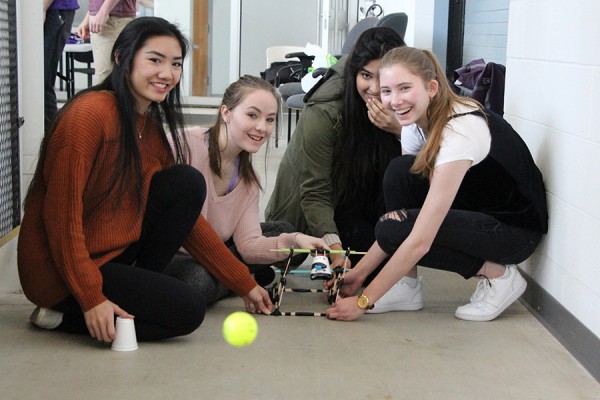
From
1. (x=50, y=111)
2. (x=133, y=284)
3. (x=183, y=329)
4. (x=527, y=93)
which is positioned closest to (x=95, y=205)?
(x=133, y=284)

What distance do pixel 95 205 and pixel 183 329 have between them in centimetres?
40

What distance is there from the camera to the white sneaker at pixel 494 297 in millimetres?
2633

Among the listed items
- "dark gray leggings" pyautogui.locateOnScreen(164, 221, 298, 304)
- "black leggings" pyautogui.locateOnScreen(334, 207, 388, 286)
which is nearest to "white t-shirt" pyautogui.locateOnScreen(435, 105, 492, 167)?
"black leggings" pyautogui.locateOnScreen(334, 207, 388, 286)

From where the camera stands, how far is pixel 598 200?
7.26 ft

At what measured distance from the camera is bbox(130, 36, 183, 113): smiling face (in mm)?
2359

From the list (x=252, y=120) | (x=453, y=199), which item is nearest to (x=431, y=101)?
(x=453, y=199)

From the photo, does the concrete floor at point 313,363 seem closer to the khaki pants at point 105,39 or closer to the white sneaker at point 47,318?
the white sneaker at point 47,318

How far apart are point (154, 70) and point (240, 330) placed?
0.72m

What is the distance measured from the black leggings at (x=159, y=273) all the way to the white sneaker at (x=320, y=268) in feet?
1.20

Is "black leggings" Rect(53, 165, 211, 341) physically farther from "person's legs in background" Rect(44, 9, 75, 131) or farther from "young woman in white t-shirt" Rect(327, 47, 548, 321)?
"person's legs in background" Rect(44, 9, 75, 131)

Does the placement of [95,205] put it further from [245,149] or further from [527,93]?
[527,93]

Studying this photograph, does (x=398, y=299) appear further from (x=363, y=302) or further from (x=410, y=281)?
(x=363, y=302)

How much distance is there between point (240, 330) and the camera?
2240mm

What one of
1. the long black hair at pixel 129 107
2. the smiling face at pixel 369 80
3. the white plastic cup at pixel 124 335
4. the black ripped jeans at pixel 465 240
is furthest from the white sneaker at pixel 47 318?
the smiling face at pixel 369 80
